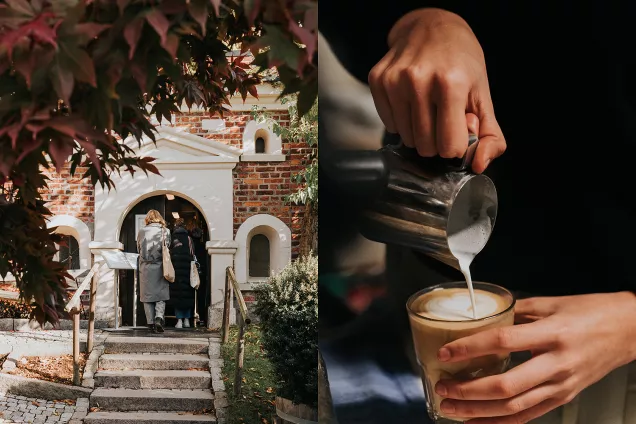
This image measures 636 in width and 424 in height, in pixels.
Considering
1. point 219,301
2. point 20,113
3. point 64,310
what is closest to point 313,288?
point 219,301

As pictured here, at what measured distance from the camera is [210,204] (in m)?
2.45

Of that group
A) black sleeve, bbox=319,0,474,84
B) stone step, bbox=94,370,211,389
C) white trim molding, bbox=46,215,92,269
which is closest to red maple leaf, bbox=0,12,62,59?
black sleeve, bbox=319,0,474,84

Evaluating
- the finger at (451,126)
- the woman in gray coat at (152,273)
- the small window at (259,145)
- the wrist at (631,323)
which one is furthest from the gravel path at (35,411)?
the wrist at (631,323)

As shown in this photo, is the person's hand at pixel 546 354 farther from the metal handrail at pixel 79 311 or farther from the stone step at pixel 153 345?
the metal handrail at pixel 79 311

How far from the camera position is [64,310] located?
2.21 m

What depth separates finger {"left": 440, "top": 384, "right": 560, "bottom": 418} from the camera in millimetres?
1637

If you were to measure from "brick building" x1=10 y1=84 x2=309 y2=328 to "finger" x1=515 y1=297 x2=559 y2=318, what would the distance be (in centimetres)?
89

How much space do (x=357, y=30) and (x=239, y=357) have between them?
1.31 m

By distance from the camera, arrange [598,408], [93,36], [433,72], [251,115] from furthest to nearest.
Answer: [251,115] → [598,408] → [433,72] → [93,36]

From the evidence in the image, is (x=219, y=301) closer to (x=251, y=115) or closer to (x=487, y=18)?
(x=251, y=115)

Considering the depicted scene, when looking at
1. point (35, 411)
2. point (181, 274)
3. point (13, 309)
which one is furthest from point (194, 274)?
point (35, 411)

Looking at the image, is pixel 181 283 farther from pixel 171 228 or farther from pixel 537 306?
pixel 537 306

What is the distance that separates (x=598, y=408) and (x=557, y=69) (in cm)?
104

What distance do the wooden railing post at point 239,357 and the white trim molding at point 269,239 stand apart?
18cm
